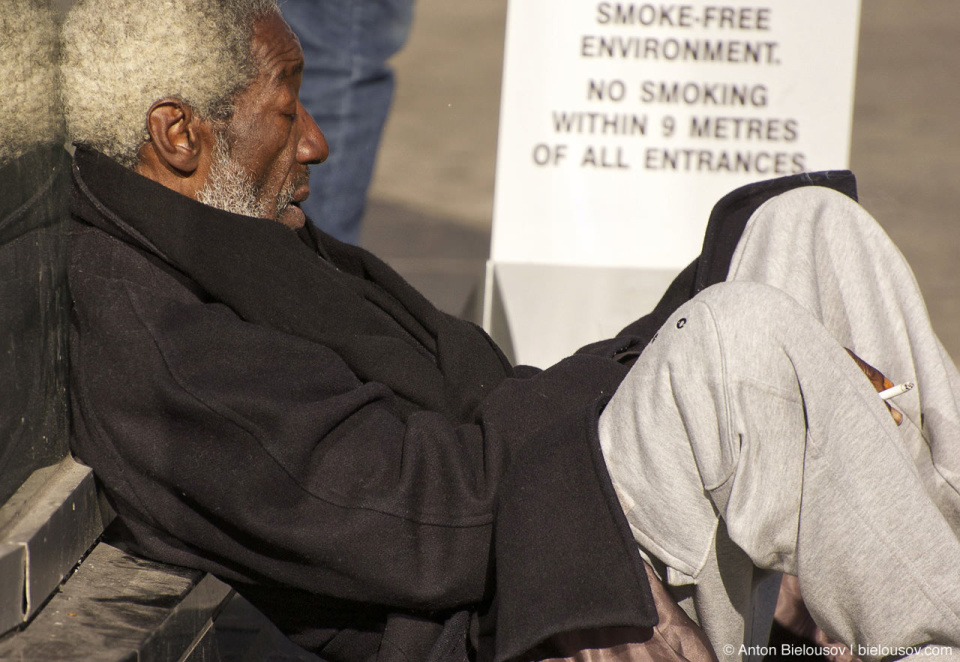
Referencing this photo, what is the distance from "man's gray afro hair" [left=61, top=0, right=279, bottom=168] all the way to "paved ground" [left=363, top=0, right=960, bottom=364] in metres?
2.37

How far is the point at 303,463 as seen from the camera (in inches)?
65.8

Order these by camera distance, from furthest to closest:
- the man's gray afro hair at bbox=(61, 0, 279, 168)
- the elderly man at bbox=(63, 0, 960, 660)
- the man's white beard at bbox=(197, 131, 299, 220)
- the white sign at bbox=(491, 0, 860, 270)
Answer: the white sign at bbox=(491, 0, 860, 270)
the man's white beard at bbox=(197, 131, 299, 220)
the man's gray afro hair at bbox=(61, 0, 279, 168)
the elderly man at bbox=(63, 0, 960, 660)

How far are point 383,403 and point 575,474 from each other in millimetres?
365

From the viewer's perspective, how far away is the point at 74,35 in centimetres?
195

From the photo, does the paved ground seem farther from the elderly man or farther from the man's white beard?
the elderly man

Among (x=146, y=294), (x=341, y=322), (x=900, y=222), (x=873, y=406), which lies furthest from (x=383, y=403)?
(x=900, y=222)

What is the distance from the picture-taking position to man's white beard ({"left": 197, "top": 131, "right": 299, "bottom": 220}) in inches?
81.2

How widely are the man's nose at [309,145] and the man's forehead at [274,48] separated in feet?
0.33

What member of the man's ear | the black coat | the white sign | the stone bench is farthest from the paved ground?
the stone bench

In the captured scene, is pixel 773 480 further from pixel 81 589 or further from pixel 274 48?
pixel 274 48

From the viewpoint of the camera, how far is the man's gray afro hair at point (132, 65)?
1949 millimetres

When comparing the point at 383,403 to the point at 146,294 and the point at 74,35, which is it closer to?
the point at 146,294

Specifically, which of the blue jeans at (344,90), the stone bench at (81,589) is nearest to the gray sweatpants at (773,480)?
the stone bench at (81,589)

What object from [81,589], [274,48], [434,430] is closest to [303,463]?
[434,430]
